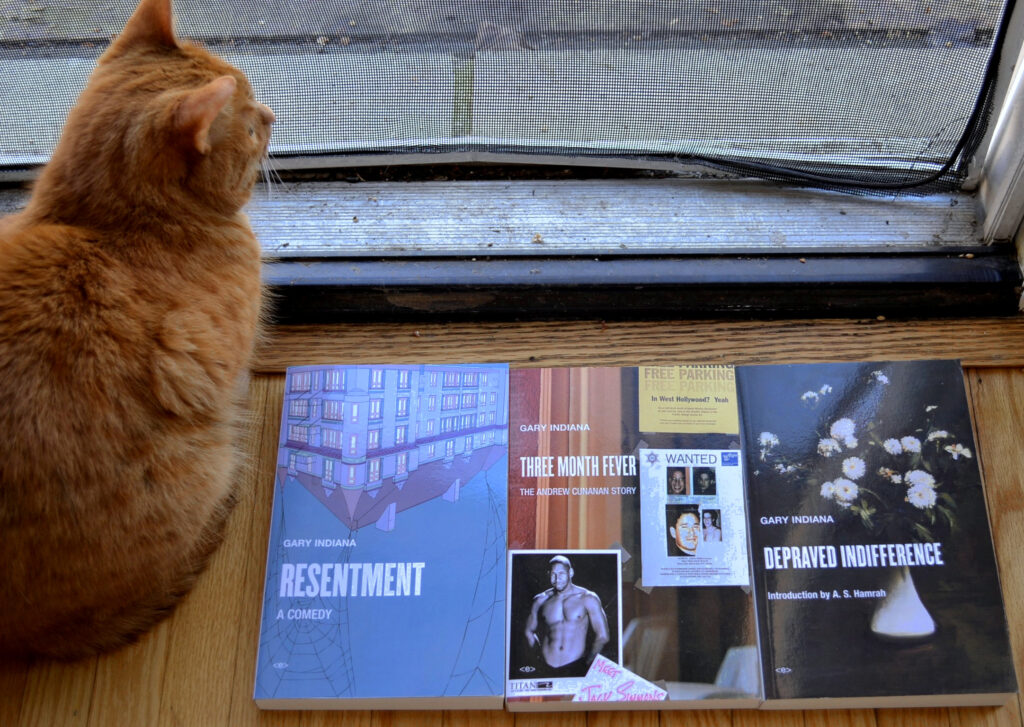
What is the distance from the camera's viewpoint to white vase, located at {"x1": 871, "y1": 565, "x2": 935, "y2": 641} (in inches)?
33.6

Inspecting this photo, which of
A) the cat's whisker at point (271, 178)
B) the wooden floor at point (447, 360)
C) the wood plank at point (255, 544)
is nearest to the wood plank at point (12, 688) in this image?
the wooden floor at point (447, 360)

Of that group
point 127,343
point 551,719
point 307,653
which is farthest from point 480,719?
point 127,343

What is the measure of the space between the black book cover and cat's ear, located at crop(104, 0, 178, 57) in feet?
2.50

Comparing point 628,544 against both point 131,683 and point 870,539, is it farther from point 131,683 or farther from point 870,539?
point 131,683

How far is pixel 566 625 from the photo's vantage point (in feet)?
2.86

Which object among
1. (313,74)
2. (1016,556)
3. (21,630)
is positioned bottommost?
(21,630)

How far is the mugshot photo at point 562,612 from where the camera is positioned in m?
0.86

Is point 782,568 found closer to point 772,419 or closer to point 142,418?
point 772,419

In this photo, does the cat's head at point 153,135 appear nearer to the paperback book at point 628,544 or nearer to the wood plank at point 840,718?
the paperback book at point 628,544

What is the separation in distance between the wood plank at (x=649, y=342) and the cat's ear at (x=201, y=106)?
0.34 metres

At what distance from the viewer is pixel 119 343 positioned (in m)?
0.74

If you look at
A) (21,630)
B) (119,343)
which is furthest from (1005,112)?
(21,630)

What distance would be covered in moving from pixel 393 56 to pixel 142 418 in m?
0.59

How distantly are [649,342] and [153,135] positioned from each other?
612 mm
